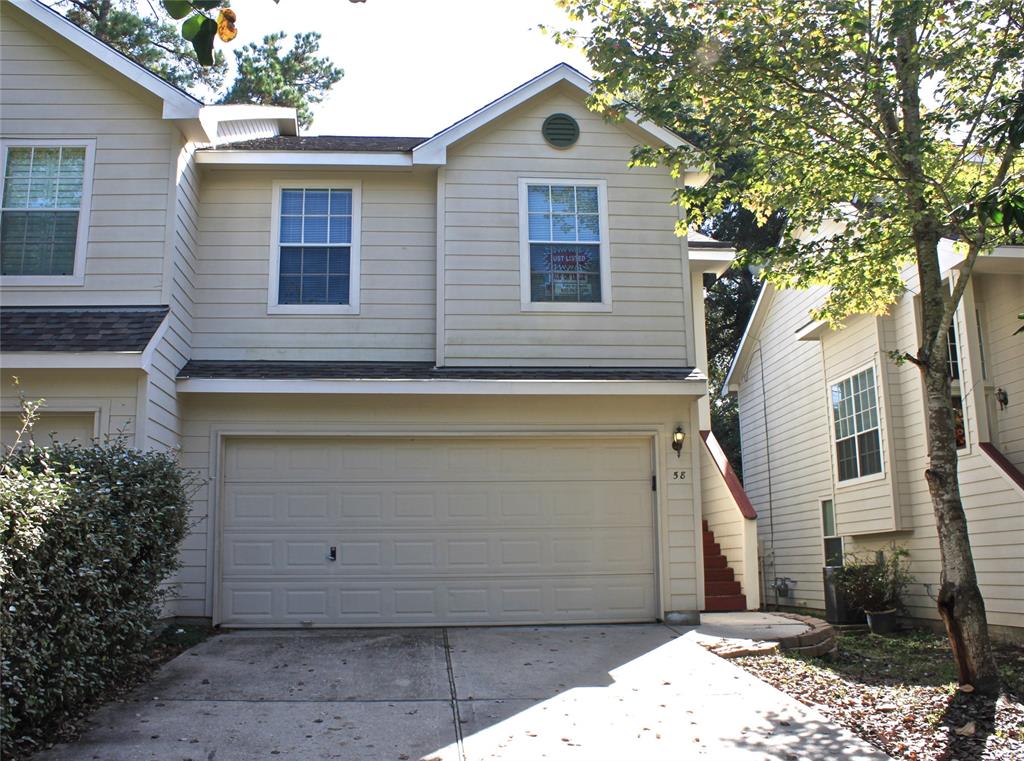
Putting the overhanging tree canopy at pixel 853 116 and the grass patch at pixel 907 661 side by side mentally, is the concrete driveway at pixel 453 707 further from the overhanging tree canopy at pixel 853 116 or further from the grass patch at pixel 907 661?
the overhanging tree canopy at pixel 853 116

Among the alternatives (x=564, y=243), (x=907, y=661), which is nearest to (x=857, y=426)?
(x=907, y=661)

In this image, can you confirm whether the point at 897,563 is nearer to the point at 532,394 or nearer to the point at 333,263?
the point at 532,394

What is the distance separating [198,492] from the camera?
32.3 ft

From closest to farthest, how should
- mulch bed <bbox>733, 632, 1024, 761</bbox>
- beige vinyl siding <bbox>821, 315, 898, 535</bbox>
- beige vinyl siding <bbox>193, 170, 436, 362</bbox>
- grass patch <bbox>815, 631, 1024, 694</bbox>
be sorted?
mulch bed <bbox>733, 632, 1024, 761</bbox> → grass patch <bbox>815, 631, 1024, 694</bbox> → beige vinyl siding <bbox>193, 170, 436, 362</bbox> → beige vinyl siding <bbox>821, 315, 898, 535</bbox>

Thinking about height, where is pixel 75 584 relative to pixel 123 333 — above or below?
below

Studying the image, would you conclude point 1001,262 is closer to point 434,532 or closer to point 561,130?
point 561,130

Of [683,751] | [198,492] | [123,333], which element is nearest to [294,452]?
[198,492]

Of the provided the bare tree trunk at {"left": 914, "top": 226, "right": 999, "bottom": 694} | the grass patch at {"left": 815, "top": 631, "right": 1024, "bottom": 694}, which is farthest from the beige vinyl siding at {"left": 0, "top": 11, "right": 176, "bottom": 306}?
the grass patch at {"left": 815, "top": 631, "right": 1024, "bottom": 694}

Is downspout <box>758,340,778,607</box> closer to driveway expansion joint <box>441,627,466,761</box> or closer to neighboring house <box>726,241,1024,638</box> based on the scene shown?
neighboring house <box>726,241,1024,638</box>

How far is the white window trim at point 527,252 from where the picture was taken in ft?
35.1

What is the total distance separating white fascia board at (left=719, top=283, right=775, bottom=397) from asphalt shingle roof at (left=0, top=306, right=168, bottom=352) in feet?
35.1

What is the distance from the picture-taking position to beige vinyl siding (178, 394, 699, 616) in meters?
9.94

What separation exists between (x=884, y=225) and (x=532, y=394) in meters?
3.89

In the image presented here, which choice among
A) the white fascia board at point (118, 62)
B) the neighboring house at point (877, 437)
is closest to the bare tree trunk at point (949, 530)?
the neighboring house at point (877, 437)
